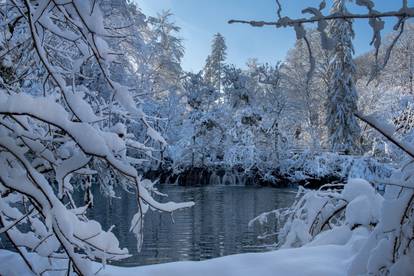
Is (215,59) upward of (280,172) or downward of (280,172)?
upward

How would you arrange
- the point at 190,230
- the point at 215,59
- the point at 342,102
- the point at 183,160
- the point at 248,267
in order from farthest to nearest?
the point at 215,59 → the point at 342,102 → the point at 183,160 → the point at 190,230 → the point at 248,267

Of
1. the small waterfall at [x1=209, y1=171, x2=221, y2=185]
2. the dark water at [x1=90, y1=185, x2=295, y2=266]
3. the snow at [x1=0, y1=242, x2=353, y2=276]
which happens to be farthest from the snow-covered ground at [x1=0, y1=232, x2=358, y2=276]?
the small waterfall at [x1=209, y1=171, x2=221, y2=185]

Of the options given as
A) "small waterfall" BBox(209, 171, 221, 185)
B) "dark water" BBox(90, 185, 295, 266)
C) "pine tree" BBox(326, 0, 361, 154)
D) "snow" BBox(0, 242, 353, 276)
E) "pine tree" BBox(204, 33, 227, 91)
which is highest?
"pine tree" BBox(204, 33, 227, 91)

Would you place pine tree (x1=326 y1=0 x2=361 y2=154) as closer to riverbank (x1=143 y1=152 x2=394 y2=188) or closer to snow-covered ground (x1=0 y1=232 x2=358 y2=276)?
riverbank (x1=143 y1=152 x2=394 y2=188)

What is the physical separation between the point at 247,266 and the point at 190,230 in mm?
6520

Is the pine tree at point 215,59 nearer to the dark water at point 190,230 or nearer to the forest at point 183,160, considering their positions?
the forest at point 183,160

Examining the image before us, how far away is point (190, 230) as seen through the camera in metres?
8.22

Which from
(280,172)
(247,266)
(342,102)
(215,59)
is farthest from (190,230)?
(215,59)

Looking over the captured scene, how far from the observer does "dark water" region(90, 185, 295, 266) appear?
648 centimetres

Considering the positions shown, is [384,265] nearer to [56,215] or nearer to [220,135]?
[56,215]

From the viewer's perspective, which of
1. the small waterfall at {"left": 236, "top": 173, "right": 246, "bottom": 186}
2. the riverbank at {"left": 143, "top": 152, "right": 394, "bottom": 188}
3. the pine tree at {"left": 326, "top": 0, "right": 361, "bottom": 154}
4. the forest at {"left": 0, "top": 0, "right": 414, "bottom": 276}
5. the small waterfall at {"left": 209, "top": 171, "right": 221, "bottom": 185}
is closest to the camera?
the forest at {"left": 0, "top": 0, "right": 414, "bottom": 276}

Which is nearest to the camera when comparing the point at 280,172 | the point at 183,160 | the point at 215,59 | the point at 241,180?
the point at 241,180

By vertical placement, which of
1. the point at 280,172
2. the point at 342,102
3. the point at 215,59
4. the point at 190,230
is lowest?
the point at 190,230

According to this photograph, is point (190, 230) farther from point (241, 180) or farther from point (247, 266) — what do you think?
point (241, 180)
